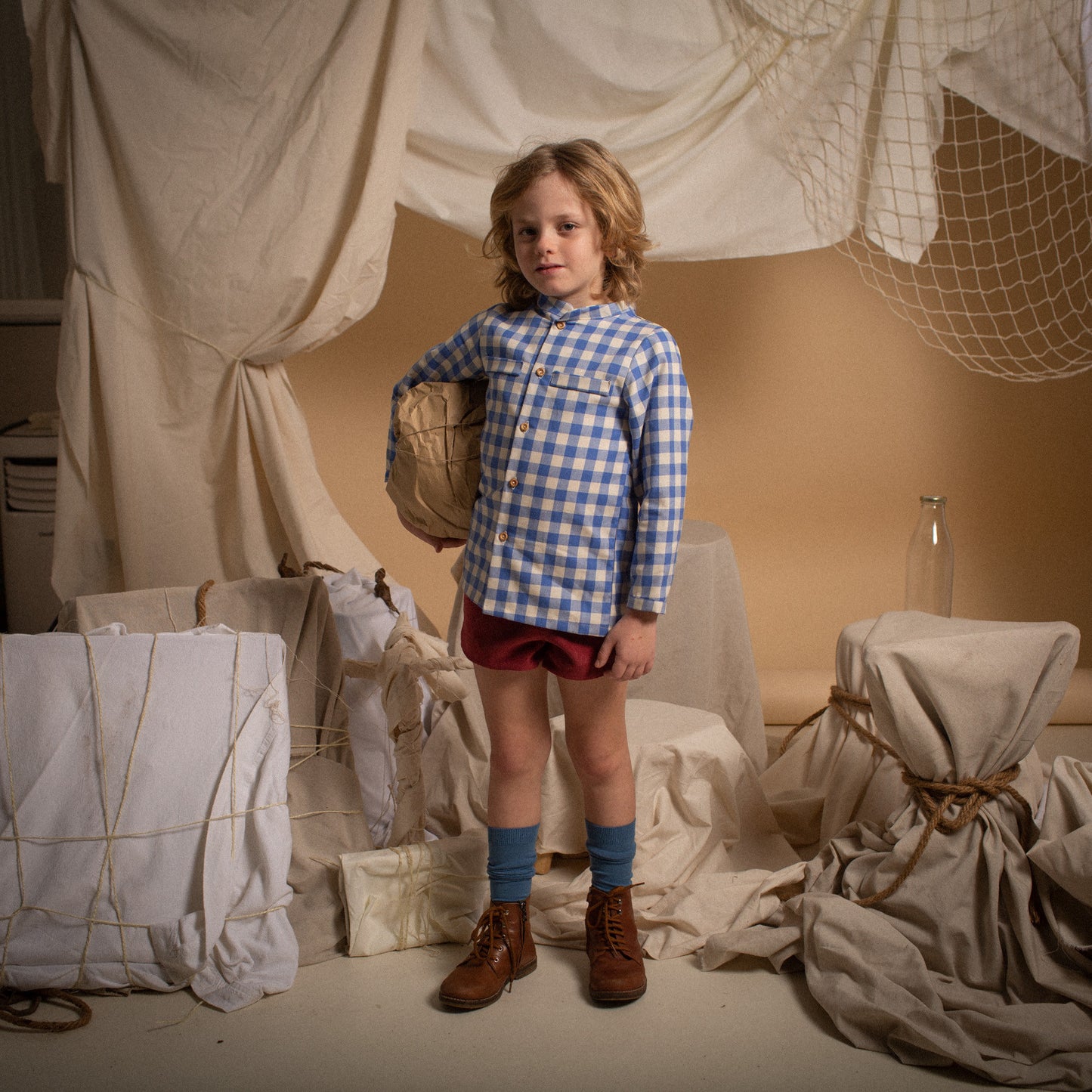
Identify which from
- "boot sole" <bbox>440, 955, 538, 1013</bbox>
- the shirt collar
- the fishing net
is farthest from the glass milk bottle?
"boot sole" <bbox>440, 955, 538, 1013</bbox>

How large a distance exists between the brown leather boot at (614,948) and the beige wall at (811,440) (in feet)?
5.66

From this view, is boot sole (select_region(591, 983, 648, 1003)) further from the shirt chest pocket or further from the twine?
the shirt chest pocket

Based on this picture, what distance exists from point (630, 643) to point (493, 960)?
1.58ft

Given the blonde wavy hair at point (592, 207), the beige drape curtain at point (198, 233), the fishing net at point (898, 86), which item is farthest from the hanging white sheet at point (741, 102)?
the blonde wavy hair at point (592, 207)

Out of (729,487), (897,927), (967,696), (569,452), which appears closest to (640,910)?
(897,927)

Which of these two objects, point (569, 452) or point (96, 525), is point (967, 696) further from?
point (96, 525)

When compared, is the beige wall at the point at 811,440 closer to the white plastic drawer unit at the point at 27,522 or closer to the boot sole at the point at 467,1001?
the white plastic drawer unit at the point at 27,522

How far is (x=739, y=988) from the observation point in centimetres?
Result: 151

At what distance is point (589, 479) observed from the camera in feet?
4.53

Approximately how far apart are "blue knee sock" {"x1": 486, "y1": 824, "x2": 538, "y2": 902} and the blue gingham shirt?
33 cm

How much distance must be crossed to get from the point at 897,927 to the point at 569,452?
2.54ft

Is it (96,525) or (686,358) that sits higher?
(686,358)

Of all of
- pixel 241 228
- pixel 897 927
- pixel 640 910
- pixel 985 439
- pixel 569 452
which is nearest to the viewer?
pixel 569 452

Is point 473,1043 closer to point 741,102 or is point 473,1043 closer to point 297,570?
point 297,570
